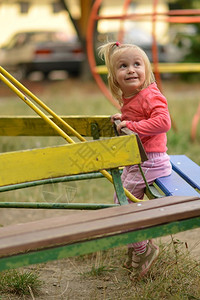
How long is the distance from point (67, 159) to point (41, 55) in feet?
40.2

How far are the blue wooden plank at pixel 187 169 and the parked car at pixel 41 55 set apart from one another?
435 inches

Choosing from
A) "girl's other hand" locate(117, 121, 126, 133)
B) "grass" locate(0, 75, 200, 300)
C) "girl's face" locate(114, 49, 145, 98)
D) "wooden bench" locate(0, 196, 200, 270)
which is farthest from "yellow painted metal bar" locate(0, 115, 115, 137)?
"wooden bench" locate(0, 196, 200, 270)

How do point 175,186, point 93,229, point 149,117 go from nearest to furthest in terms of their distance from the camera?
point 93,229 → point 175,186 → point 149,117

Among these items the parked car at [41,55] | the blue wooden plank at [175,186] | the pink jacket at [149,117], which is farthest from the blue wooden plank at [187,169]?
the parked car at [41,55]

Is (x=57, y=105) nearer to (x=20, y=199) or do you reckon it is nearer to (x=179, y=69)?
(x=179, y=69)

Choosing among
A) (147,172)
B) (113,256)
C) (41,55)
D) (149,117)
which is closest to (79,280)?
(113,256)

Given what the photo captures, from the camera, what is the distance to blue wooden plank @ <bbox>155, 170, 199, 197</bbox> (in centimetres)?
256

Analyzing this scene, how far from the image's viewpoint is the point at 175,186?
2.68 metres

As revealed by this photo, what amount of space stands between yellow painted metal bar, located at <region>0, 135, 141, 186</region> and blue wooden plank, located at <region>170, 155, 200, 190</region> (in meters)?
0.56

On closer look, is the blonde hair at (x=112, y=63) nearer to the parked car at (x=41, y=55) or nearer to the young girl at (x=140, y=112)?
the young girl at (x=140, y=112)

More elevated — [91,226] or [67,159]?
[67,159]

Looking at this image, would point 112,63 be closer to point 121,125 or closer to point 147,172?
point 121,125

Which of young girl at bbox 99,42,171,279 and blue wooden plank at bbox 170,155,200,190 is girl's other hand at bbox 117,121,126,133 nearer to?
young girl at bbox 99,42,171,279

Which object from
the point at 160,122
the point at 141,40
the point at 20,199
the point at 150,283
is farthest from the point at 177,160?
the point at 141,40
